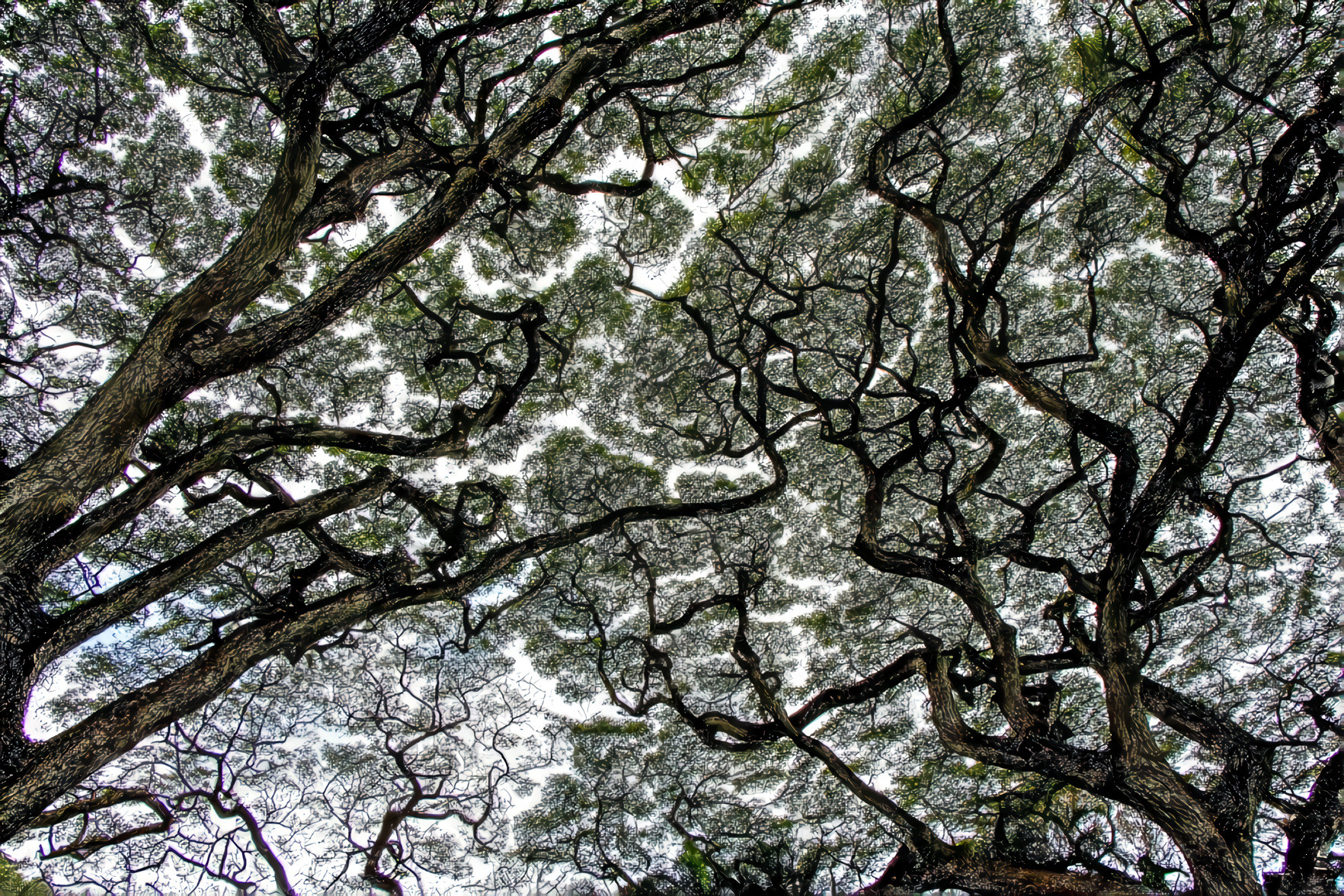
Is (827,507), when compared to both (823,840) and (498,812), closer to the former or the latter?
(823,840)

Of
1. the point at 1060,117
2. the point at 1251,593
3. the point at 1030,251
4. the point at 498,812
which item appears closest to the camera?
the point at 1060,117

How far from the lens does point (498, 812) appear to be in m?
13.1

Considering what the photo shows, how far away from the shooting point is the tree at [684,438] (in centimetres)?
660

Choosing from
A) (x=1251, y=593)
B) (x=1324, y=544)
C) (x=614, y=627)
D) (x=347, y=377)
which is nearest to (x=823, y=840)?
(x=614, y=627)

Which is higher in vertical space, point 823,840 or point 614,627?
point 614,627

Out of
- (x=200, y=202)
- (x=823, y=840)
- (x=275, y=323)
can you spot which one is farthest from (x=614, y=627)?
(x=200, y=202)

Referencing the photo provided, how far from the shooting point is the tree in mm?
6602

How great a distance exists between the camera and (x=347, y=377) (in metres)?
10.3

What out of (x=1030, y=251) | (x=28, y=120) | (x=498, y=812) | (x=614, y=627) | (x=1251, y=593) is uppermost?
(x=1030, y=251)

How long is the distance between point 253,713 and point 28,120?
993 cm

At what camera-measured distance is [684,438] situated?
36.0ft

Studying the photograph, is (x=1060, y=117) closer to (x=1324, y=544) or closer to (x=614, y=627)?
(x=1324, y=544)

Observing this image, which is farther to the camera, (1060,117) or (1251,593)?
(1251,593)

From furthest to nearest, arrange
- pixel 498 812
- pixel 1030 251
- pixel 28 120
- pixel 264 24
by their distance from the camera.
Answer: pixel 498 812, pixel 1030 251, pixel 28 120, pixel 264 24
